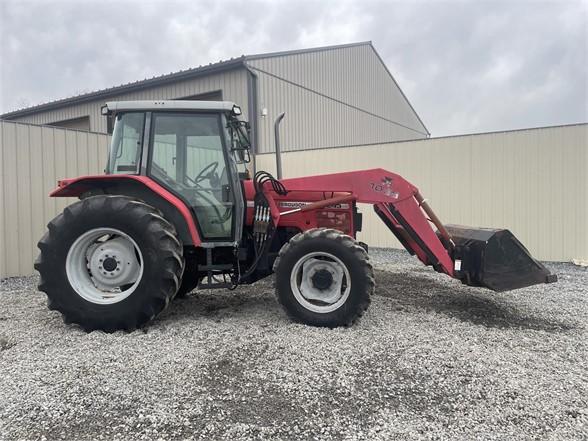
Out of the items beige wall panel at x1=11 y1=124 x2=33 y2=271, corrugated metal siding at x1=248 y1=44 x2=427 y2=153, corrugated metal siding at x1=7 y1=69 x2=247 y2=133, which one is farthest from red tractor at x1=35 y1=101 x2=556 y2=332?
corrugated metal siding at x1=248 y1=44 x2=427 y2=153

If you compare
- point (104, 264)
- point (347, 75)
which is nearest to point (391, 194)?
point (104, 264)

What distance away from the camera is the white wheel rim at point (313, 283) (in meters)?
3.90

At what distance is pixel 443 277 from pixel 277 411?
4776 millimetres

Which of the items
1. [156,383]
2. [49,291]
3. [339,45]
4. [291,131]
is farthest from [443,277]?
[339,45]

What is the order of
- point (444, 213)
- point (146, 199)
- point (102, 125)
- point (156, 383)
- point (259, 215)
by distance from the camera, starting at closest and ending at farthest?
point (156, 383) < point (146, 199) < point (259, 215) < point (444, 213) < point (102, 125)

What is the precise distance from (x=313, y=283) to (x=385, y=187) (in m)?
1.32

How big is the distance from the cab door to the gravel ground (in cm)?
99

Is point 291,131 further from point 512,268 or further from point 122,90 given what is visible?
point 512,268

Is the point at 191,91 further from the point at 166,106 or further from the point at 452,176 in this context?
the point at 166,106

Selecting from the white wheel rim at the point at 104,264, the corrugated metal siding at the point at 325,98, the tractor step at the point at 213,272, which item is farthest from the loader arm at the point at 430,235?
the corrugated metal siding at the point at 325,98

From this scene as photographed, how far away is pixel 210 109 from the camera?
4.15 meters

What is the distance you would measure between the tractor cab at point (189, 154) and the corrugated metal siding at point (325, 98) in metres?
7.10

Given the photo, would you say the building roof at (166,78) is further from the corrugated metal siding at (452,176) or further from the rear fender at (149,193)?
the rear fender at (149,193)

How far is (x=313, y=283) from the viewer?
3998 mm
